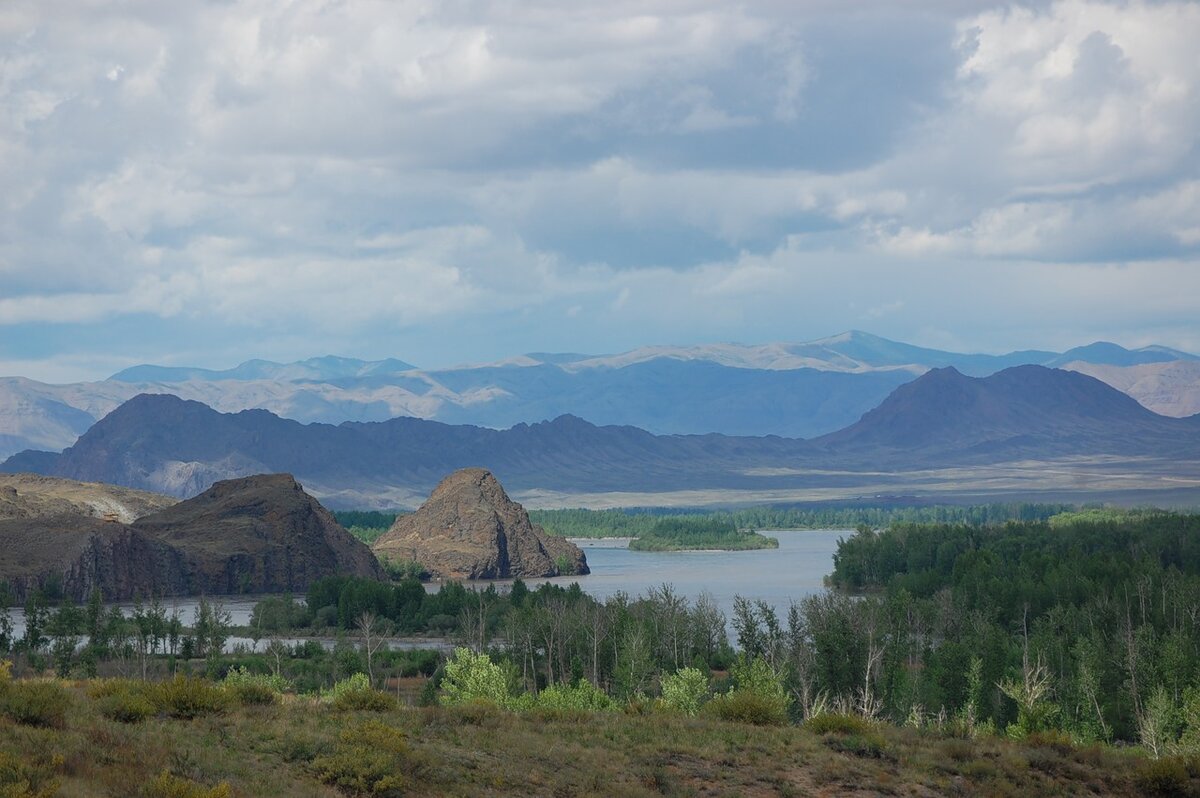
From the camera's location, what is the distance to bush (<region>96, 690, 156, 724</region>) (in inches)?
1319

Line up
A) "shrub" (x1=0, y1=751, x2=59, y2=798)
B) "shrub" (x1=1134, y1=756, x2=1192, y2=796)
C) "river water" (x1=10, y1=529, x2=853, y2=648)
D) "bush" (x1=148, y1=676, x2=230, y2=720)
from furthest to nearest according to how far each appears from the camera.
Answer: "river water" (x1=10, y1=529, x2=853, y2=648), "shrub" (x1=1134, y1=756, x2=1192, y2=796), "bush" (x1=148, y1=676, x2=230, y2=720), "shrub" (x1=0, y1=751, x2=59, y2=798)

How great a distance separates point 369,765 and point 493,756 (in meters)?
4.90

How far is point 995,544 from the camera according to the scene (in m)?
151

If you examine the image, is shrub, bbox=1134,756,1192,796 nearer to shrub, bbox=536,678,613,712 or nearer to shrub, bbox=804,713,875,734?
shrub, bbox=804,713,875,734

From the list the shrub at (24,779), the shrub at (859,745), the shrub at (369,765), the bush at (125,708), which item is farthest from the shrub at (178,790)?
the shrub at (859,745)

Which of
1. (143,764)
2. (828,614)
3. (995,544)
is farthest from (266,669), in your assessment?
(995,544)

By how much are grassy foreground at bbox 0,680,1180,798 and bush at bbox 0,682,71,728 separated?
77mm

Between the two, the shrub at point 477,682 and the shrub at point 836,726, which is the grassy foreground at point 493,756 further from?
the shrub at point 477,682

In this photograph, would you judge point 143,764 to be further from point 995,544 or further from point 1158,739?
point 995,544

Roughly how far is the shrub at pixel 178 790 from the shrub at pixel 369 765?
15.9ft

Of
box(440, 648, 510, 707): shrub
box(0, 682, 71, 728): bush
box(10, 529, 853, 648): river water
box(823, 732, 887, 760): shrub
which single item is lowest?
box(10, 529, 853, 648): river water

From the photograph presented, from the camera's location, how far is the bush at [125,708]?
3350 cm

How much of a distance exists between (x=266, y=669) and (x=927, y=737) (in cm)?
5515

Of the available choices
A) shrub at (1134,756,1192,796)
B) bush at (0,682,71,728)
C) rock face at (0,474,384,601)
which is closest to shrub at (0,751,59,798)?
bush at (0,682,71,728)
